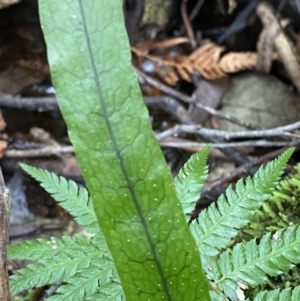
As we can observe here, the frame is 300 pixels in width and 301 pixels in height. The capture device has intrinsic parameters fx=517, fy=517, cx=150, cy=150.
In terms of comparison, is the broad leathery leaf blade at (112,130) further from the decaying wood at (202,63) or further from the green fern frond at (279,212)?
the decaying wood at (202,63)

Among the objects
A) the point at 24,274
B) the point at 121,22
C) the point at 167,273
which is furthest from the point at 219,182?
the point at 121,22

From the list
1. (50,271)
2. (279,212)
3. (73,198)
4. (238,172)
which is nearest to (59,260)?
(50,271)

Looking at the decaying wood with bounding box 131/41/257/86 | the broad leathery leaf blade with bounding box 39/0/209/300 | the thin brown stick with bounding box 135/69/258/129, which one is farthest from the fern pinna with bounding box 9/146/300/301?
the decaying wood with bounding box 131/41/257/86

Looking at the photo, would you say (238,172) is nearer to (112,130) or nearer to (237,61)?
(237,61)

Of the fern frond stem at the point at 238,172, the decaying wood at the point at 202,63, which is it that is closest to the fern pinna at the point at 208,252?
the fern frond stem at the point at 238,172

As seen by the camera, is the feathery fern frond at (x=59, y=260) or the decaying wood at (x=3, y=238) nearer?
the decaying wood at (x=3, y=238)

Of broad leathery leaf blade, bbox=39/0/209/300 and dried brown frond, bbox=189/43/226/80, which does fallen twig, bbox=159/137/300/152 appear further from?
broad leathery leaf blade, bbox=39/0/209/300

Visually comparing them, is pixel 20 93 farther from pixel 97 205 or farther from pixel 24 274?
pixel 97 205
